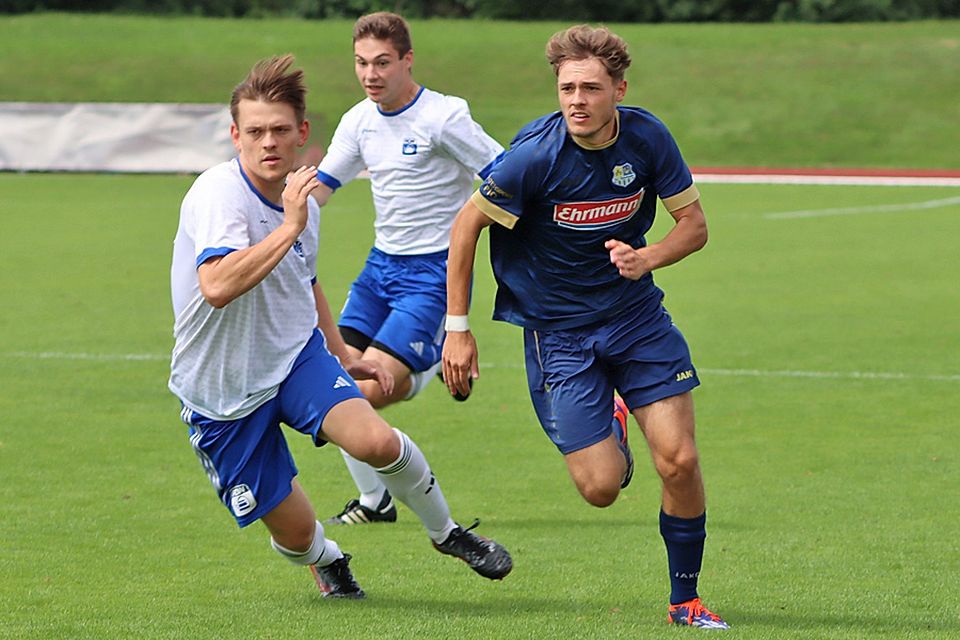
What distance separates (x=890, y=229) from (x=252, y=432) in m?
16.8

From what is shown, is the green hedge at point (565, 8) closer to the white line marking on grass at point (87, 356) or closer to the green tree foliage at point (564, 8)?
the green tree foliage at point (564, 8)

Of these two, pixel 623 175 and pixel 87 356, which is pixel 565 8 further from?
pixel 623 175

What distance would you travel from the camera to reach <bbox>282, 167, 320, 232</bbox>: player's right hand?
5.27 m

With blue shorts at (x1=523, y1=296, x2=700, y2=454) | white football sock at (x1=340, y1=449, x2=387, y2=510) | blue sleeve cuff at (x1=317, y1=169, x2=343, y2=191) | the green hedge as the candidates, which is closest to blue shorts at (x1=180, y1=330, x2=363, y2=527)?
blue shorts at (x1=523, y1=296, x2=700, y2=454)

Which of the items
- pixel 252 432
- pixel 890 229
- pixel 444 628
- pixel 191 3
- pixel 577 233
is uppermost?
pixel 577 233

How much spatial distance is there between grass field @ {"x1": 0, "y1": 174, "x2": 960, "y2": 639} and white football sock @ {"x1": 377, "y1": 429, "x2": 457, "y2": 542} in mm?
293

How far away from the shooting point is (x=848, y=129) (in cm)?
3625

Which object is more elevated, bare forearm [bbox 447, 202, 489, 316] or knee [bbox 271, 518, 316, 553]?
bare forearm [bbox 447, 202, 489, 316]

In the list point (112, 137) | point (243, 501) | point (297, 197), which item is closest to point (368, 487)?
point (243, 501)

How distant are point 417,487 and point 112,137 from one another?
24.5 meters

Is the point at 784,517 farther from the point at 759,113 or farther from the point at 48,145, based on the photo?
the point at 759,113

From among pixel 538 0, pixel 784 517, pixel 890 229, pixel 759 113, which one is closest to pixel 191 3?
pixel 538 0

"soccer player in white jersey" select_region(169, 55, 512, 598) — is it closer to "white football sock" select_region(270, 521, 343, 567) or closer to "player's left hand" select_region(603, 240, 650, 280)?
"white football sock" select_region(270, 521, 343, 567)

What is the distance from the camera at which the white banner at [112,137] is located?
2862 cm
